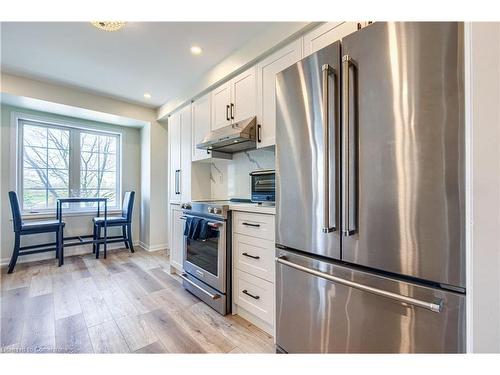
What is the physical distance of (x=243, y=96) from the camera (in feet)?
7.35

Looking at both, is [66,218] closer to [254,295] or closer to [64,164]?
[64,164]

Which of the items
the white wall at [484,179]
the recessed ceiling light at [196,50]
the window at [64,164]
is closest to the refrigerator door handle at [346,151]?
the white wall at [484,179]

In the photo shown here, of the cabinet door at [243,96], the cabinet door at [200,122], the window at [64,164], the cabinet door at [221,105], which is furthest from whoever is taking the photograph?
the window at [64,164]

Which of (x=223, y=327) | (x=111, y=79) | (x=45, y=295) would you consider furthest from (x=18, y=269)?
(x=223, y=327)

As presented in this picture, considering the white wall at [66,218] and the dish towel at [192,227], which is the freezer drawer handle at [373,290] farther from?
the white wall at [66,218]

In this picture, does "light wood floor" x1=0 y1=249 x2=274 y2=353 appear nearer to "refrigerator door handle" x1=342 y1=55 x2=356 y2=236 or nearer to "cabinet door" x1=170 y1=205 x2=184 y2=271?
"cabinet door" x1=170 y1=205 x2=184 y2=271

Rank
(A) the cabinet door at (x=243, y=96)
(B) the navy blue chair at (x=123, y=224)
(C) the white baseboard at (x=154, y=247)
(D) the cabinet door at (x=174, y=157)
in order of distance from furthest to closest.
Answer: (C) the white baseboard at (x=154, y=247), (B) the navy blue chair at (x=123, y=224), (D) the cabinet door at (x=174, y=157), (A) the cabinet door at (x=243, y=96)

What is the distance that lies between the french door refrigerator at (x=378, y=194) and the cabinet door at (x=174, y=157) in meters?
2.29

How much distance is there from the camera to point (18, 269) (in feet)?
10.1

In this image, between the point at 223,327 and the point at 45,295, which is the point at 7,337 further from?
the point at 223,327

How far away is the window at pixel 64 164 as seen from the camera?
3559mm

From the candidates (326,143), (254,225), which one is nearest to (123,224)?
(254,225)

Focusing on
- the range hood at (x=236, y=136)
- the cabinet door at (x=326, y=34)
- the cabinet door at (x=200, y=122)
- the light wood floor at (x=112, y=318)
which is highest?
the cabinet door at (x=326, y=34)

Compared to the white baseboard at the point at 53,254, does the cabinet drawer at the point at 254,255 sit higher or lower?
higher
